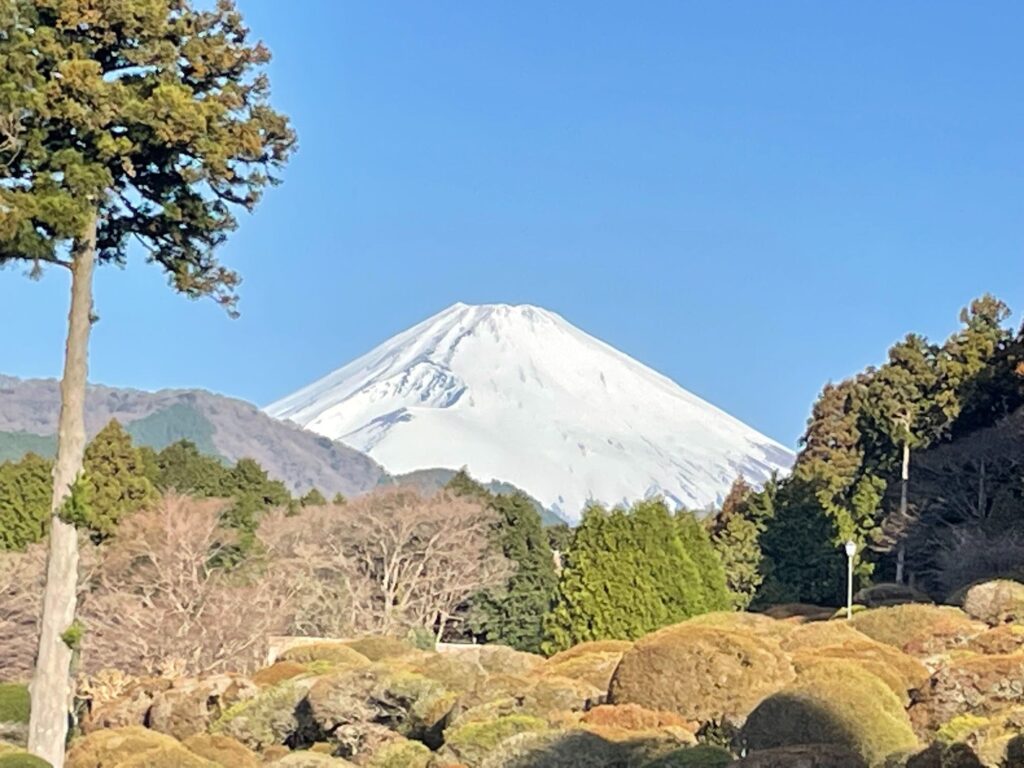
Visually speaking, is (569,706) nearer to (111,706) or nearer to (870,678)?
(870,678)

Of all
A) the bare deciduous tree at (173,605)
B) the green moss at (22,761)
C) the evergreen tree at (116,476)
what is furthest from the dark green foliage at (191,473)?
the green moss at (22,761)

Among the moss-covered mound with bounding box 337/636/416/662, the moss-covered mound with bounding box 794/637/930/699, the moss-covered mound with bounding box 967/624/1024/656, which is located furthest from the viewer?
the moss-covered mound with bounding box 337/636/416/662

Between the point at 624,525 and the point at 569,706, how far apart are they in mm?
16681


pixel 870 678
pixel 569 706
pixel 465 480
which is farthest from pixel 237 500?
pixel 870 678

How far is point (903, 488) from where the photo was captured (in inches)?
1722

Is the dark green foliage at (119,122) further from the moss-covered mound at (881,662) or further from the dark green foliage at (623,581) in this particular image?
the dark green foliage at (623,581)

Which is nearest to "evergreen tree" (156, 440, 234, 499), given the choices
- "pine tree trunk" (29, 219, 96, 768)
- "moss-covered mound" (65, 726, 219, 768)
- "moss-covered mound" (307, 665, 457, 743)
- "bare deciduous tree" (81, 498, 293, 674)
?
"bare deciduous tree" (81, 498, 293, 674)

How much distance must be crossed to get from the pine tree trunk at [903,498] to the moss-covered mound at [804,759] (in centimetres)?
3263

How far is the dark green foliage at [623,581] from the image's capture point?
30.8 metres

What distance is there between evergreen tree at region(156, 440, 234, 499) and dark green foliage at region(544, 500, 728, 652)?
23296mm

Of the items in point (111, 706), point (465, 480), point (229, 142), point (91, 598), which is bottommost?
point (111, 706)

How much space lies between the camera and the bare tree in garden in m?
11.2

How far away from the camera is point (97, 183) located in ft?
37.6

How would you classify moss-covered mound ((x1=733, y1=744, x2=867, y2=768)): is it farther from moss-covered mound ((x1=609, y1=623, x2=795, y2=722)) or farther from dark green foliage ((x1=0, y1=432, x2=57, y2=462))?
dark green foliage ((x1=0, y1=432, x2=57, y2=462))
